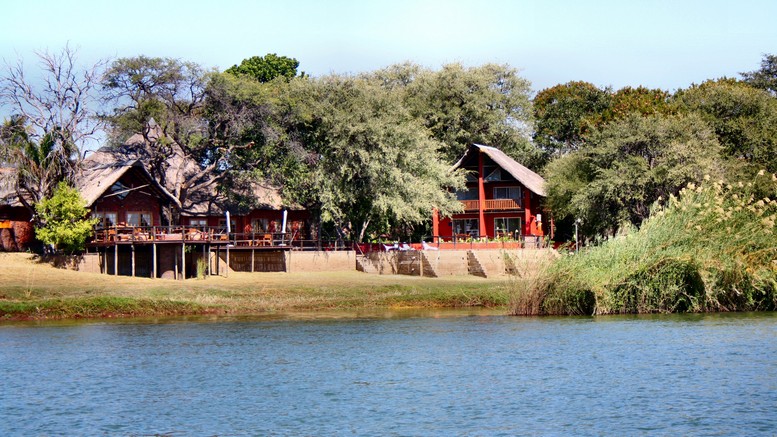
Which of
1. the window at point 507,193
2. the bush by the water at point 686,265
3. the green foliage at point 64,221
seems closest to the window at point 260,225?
the green foliage at point 64,221

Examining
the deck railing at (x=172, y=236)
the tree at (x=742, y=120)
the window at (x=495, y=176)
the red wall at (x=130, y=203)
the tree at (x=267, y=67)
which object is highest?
the tree at (x=267, y=67)

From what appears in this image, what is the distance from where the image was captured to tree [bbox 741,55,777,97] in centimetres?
9462

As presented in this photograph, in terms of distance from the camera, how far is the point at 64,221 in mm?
53031

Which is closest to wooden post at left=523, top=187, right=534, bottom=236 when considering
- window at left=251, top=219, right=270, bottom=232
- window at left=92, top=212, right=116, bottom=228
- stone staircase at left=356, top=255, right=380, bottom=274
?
stone staircase at left=356, top=255, right=380, bottom=274

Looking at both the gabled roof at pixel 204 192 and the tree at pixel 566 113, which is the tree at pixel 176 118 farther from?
the tree at pixel 566 113

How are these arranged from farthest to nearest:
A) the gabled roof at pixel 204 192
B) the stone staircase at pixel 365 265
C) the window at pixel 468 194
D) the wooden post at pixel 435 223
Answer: the window at pixel 468 194 → the wooden post at pixel 435 223 → the gabled roof at pixel 204 192 → the stone staircase at pixel 365 265

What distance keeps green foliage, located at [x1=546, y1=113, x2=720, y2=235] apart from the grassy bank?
14.2m

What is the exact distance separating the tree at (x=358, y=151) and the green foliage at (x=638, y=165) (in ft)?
37.3

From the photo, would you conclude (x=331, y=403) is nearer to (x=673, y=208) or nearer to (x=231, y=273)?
(x=673, y=208)

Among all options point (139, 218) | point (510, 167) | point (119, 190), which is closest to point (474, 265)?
point (510, 167)

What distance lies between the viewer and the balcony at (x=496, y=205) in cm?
7544

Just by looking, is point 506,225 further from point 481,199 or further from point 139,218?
point 139,218

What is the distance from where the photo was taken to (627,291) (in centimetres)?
3750

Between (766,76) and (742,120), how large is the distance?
32.3 meters
